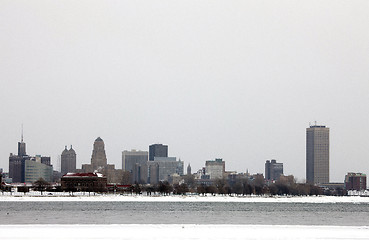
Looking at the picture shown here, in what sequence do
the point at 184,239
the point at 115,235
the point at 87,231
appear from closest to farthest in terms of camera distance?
the point at 184,239, the point at 115,235, the point at 87,231

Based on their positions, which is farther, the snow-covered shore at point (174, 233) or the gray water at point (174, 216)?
the gray water at point (174, 216)

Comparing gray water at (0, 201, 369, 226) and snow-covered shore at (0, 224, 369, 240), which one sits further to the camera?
gray water at (0, 201, 369, 226)

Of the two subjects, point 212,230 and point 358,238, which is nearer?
point 358,238

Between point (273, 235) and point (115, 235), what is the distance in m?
9.54

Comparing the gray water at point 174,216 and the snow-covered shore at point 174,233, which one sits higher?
the snow-covered shore at point 174,233

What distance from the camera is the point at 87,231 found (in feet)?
147

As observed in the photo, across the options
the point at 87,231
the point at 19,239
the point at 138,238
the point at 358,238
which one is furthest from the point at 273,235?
the point at 19,239

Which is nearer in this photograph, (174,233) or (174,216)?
(174,233)

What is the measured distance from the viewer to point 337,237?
4138 centimetres

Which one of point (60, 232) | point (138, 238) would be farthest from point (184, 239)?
point (60, 232)

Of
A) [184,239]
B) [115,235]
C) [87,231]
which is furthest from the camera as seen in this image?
[87,231]

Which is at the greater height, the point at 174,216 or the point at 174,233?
the point at 174,233

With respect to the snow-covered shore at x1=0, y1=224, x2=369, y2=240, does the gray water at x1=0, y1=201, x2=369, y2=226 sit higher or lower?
lower

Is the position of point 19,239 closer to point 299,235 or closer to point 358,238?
point 299,235
